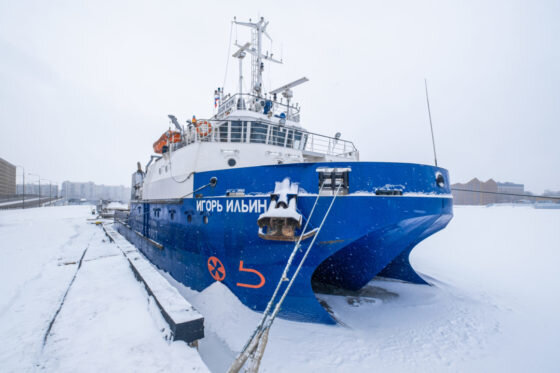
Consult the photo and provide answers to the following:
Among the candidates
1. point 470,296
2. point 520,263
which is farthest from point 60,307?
point 520,263

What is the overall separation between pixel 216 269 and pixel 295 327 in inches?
89.6

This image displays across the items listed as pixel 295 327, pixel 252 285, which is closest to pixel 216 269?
pixel 252 285

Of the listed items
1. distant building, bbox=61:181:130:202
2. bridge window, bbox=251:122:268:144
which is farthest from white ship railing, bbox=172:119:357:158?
distant building, bbox=61:181:130:202

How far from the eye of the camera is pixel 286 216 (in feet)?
14.3

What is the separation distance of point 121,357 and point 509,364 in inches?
220

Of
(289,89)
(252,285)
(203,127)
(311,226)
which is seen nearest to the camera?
(311,226)

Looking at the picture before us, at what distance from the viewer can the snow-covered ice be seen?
3.21 m

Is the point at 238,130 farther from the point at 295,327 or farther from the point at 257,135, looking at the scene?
the point at 295,327

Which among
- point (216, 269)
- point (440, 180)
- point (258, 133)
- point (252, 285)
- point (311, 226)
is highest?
point (258, 133)

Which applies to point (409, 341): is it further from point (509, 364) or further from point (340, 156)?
point (340, 156)

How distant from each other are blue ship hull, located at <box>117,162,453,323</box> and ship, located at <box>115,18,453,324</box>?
19mm

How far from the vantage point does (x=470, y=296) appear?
6.72m

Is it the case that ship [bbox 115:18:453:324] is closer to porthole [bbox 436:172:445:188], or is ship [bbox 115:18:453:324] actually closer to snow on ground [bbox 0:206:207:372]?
porthole [bbox 436:172:445:188]

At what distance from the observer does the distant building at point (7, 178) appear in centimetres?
10835
